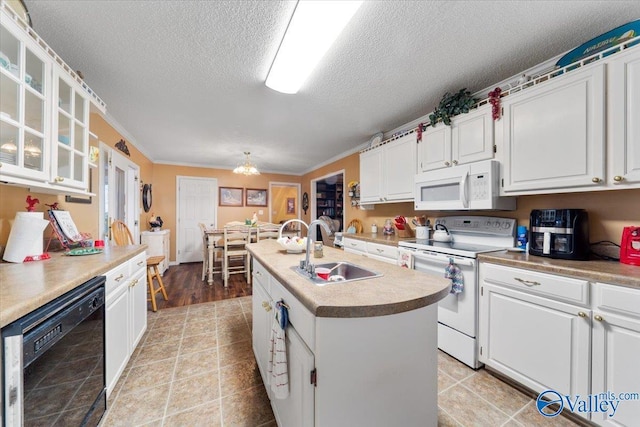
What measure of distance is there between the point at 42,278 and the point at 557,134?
295cm

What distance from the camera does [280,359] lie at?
3.37 feet

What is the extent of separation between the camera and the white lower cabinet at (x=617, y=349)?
3.67 feet

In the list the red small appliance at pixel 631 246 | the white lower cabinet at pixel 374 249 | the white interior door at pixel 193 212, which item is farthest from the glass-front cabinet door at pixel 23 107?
the white interior door at pixel 193 212

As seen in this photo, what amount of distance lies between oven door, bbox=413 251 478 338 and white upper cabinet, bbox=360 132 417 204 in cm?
93

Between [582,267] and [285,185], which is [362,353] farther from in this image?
[285,185]

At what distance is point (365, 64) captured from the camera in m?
1.79

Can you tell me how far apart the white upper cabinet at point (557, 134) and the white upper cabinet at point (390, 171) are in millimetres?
961

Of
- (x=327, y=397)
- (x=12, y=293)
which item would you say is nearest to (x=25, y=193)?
(x=12, y=293)

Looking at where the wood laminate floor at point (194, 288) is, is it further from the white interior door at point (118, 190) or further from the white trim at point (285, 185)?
the white trim at point (285, 185)

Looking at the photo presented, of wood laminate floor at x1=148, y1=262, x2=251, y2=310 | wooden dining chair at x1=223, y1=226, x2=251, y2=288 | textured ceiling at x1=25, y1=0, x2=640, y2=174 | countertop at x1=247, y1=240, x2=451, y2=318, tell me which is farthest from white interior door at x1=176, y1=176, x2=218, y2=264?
countertop at x1=247, y1=240, x2=451, y2=318

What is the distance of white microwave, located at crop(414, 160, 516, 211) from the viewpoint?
1.89 m

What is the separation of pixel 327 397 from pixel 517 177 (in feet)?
6.39

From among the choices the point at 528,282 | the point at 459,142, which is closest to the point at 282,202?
the point at 459,142

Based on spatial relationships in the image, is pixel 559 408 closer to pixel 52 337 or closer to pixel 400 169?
pixel 400 169
